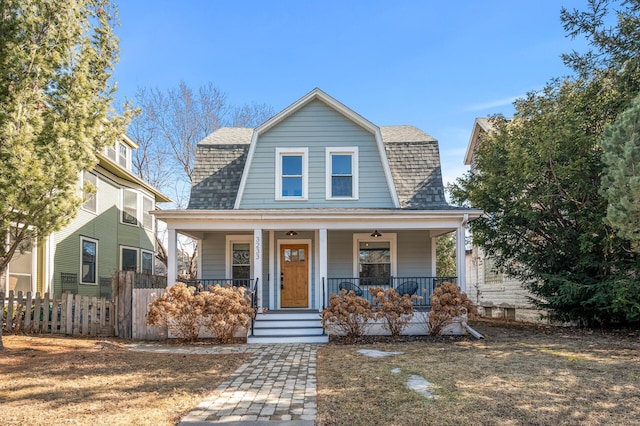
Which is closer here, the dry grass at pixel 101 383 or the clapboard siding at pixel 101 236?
the dry grass at pixel 101 383

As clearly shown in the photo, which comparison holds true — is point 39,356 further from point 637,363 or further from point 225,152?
point 637,363

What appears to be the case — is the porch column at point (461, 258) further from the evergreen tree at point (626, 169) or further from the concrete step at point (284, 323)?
the evergreen tree at point (626, 169)

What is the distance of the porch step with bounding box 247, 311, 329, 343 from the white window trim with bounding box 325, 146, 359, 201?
3.50 meters

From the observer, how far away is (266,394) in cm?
527

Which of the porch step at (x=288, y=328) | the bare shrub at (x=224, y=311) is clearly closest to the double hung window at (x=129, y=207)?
the porch step at (x=288, y=328)

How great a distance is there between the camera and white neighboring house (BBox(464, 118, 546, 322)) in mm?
15820

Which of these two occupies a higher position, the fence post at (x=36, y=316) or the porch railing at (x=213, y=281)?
the porch railing at (x=213, y=281)

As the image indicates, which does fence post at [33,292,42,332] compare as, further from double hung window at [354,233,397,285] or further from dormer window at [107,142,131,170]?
dormer window at [107,142,131,170]

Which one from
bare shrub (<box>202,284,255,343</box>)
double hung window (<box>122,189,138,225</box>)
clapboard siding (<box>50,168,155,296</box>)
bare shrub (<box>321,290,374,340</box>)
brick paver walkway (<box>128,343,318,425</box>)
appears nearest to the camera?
brick paver walkway (<box>128,343,318,425</box>)

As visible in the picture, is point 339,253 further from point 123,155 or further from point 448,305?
point 123,155

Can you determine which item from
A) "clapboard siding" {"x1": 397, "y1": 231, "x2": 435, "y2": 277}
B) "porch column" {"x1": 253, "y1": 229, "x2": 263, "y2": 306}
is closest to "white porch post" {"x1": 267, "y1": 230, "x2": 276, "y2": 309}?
"porch column" {"x1": 253, "y1": 229, "x2": 263, "y2": 306}

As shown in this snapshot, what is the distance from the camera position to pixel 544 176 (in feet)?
37.6

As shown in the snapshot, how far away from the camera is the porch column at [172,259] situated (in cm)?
1096

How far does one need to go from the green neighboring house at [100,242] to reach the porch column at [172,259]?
2.57m
